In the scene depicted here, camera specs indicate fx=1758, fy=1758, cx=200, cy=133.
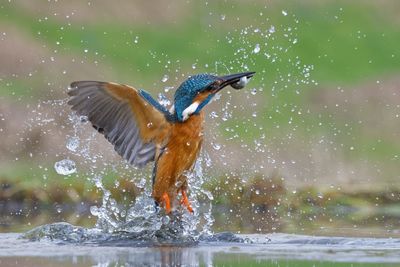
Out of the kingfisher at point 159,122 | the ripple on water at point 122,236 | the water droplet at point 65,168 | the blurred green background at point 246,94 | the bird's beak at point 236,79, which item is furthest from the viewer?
the blurred green background at point 246,94

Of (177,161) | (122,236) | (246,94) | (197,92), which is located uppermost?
(246,94)

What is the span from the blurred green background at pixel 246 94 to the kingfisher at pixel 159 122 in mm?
1025

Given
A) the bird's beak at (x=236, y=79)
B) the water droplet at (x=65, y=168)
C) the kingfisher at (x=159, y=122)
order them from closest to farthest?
the bird's beak at (x=236, y=79) → the kingfisher at (x=159, y=122) → the water droplet at (x=65, y=168)

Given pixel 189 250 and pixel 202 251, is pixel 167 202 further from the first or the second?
pixel 202 251

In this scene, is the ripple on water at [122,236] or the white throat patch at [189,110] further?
the white throat patch at [189,110]

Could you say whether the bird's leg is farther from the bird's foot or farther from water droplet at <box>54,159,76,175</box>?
water droplet at <box>54,159,76,175</box>

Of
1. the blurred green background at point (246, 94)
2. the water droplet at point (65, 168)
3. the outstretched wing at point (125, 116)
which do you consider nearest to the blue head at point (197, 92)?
the outstretched wing at point (125, 116)

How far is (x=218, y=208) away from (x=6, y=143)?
3.64 metres

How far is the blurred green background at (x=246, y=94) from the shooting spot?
53.7 ft

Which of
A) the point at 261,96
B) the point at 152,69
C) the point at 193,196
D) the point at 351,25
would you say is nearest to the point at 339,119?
the point at 261,96

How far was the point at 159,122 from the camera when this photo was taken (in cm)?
1365

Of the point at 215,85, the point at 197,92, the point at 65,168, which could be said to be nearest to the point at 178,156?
the point at 197,92

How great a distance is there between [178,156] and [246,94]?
8083 millimetres

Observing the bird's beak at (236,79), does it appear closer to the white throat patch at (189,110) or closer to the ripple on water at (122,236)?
the white throat patch at (189,110)
